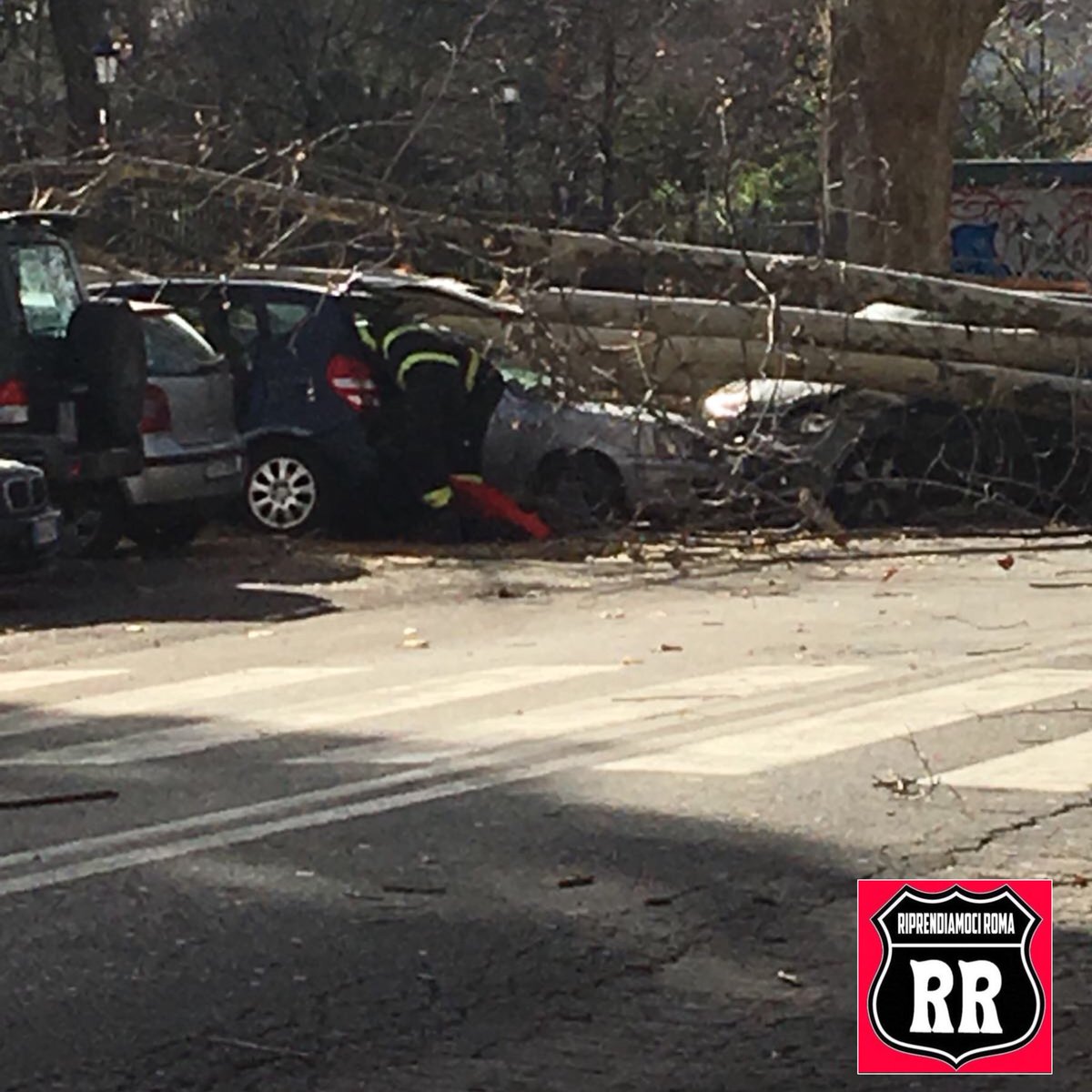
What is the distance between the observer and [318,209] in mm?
19141

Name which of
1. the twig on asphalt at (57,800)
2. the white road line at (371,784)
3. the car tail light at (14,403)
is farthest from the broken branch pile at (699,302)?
the twig on asphalt at (57,800)

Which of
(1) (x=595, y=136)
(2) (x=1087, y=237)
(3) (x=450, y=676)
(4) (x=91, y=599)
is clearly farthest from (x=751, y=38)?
(3) (x=450, y=676)

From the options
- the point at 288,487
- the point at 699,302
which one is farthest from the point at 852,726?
the point at 699,302

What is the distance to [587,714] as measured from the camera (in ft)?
34.2

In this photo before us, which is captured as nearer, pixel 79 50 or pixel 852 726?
pixel 852 726

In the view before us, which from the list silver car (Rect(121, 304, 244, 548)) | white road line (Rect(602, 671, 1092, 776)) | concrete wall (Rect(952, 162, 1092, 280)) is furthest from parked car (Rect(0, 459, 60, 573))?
concrete wall (Rect(952, 162, 1092, 280))

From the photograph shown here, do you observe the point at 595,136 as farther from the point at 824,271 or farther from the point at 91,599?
the point at 91,599

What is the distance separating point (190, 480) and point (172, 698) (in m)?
5.51

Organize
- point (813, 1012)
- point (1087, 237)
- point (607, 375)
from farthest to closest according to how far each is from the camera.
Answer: point (1087, 237)
point (607, 375)
point (813, 1012)

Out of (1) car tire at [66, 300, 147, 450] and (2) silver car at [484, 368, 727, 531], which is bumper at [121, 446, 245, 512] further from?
(2) silver car at [484, 368, 727, 531]

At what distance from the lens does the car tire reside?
15.9 metres

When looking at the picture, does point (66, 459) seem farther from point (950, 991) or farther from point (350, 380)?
point (950, 991)

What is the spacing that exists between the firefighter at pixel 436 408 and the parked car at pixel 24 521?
370cm

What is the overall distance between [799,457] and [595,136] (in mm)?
21517
